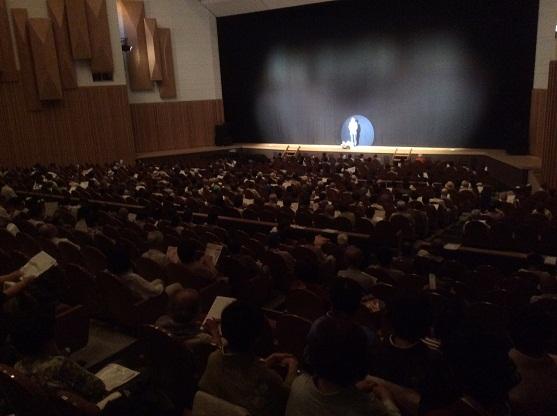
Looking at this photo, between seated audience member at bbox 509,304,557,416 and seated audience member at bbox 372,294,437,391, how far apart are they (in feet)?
1.36

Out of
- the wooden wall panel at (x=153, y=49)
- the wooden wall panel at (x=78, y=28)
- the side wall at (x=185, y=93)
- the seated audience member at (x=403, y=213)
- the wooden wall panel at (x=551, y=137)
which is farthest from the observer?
the side wall at (x=185, y=93)

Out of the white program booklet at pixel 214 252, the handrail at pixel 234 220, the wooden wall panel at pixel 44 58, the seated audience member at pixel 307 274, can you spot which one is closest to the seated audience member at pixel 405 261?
the handrail at pixel 234 220

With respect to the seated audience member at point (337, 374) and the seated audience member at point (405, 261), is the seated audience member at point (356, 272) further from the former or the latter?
the seated audience member at point (337, 374)

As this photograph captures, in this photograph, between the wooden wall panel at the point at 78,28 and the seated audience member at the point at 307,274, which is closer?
the seated audience member at the point at 307,274

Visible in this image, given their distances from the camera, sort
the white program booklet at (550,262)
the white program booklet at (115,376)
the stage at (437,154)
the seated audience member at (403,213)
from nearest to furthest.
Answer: the white program booklet at (115,376), the white program booklet at (550,262), the seated audience member at (403,213), the stage at (437,154)

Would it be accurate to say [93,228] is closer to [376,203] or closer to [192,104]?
[376,203]

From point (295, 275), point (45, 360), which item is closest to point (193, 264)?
point (295, 275)

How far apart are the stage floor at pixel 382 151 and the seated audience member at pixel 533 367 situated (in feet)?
36.8

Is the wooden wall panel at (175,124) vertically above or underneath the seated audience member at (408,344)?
above

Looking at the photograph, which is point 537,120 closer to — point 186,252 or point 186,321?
point 186,252

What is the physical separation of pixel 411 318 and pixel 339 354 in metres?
0.69

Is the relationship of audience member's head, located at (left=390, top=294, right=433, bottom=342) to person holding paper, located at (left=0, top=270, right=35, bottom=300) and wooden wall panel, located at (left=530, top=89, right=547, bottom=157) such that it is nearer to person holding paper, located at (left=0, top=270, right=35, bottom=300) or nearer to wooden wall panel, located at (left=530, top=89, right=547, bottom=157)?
person holding paper, located at (left=0, top=270, right=35, bottom=300)

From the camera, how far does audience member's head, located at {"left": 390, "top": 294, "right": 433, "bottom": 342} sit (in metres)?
2.43

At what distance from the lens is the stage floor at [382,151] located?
13.6 meters
